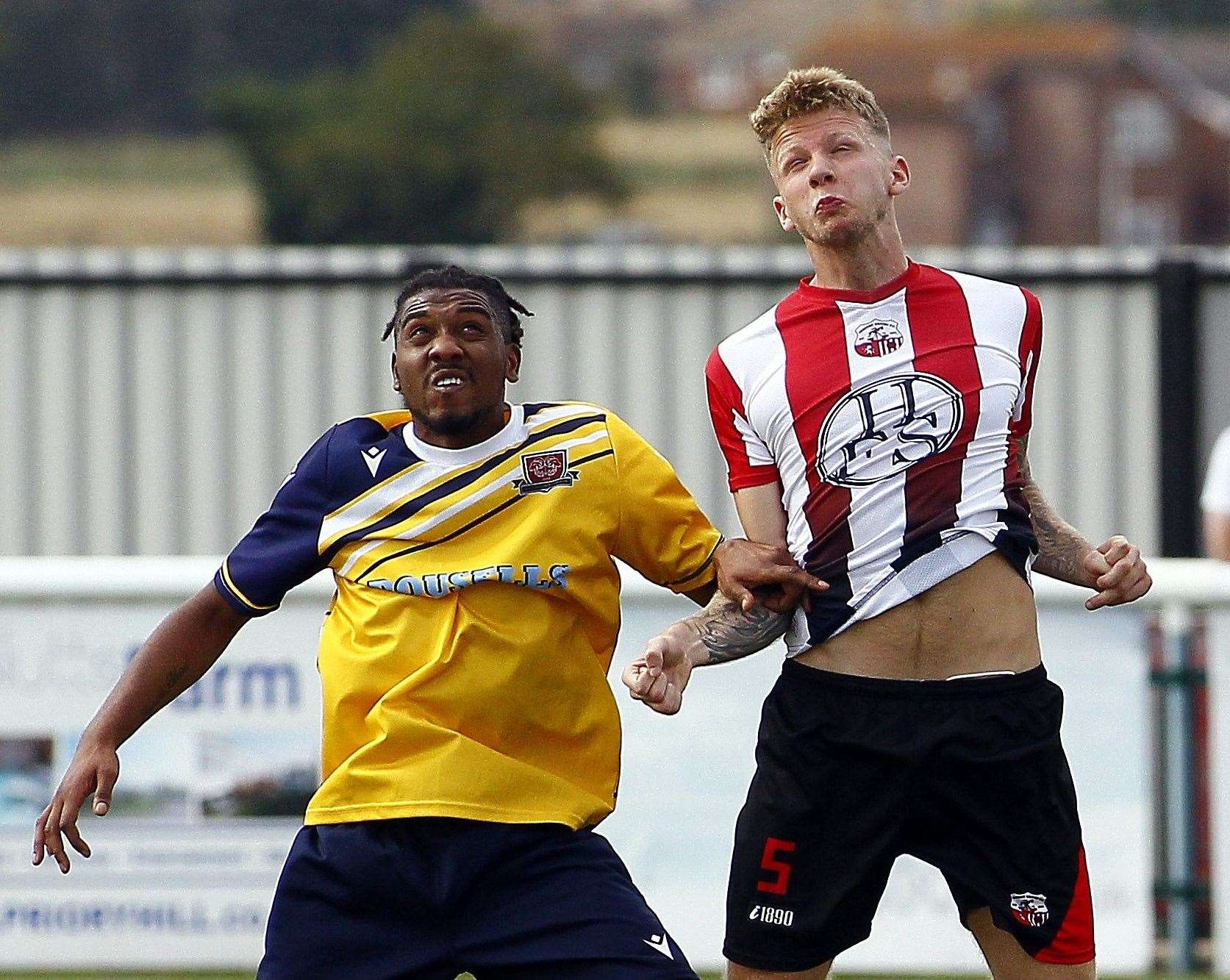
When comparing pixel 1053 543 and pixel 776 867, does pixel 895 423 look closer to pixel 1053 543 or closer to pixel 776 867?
pixel 1053 543

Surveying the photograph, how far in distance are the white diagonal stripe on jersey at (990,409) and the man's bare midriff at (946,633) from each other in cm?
9

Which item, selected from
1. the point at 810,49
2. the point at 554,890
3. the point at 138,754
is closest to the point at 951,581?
the point at 554,890

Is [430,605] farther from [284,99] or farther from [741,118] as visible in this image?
[741,118]

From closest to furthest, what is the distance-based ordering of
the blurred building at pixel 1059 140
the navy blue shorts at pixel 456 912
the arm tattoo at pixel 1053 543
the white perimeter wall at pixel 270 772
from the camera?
the navy blue shorts at pixel 456 912
the arm tattoo at pixel 1053 543
the white perimeter wall at pixel 270 772
the blurred building at pixel 1059 140

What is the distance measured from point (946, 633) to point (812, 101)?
3.29 ft

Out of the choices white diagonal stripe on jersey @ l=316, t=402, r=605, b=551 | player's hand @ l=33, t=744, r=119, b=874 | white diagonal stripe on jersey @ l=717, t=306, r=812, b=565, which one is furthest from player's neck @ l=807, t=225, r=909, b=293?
player's hand @ l=33, t=744, r=119, b=874

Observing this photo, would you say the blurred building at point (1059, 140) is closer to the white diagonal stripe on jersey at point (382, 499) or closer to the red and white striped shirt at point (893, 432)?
the red and white striped shirt at point (893, 432)

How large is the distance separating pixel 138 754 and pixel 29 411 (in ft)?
17.4

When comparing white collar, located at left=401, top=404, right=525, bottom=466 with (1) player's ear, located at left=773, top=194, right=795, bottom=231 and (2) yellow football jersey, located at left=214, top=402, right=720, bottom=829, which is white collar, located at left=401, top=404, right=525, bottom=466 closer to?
(2) yellow football jersey, located at left=214, top=402, right=720, bottom=829

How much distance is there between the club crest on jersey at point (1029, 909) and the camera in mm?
3598

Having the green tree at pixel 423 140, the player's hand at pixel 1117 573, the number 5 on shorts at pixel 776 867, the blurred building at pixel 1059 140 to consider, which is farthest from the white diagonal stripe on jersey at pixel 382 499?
the blurred building at pixel 1059 140

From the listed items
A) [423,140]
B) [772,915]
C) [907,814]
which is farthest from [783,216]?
[423,140]

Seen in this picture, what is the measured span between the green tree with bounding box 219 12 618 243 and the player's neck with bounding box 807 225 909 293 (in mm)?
54863

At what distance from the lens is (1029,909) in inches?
142
